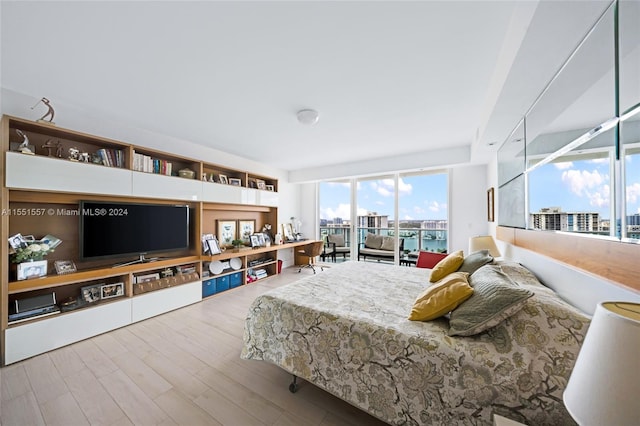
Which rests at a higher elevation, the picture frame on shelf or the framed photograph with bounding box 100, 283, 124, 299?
the picture frame on shelf

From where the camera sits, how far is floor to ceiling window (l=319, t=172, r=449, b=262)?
4828mm

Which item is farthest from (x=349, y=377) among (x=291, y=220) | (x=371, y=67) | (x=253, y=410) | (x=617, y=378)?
(x=291, y=220)

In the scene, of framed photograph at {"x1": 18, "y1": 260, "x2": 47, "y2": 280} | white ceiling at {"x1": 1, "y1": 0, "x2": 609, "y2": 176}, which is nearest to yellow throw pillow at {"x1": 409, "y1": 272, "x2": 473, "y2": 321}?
white ceiling at {"x1": 1, "y1": 0, "x2": 609, "y2": 176}

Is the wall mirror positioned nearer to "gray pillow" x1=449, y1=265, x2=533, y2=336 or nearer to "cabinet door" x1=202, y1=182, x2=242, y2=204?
"gray pillow" x1=449, y1=265, x2=533, y2=336

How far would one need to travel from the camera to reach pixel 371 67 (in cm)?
182

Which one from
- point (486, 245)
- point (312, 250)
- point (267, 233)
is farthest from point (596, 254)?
point (267, 233)

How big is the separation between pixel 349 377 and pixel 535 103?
8.51 feet

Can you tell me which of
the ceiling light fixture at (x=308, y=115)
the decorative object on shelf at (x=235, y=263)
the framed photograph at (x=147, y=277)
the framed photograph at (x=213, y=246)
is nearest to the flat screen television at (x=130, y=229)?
the framed photograph at (x=147, y=277)

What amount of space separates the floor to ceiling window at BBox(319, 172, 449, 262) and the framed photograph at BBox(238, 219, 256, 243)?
213cm

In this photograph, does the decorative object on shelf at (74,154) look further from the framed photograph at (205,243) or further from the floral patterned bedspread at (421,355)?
the floral patterned bedspread at (421,355)

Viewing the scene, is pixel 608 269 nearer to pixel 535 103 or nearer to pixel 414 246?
pixel 535 103

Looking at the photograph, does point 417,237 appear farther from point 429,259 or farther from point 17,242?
point 17,242

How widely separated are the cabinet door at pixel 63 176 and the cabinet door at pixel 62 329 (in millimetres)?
1284

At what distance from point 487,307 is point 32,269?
3837mm
